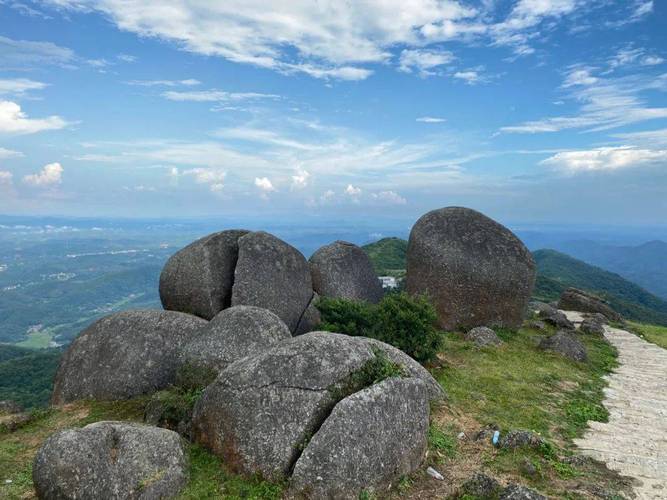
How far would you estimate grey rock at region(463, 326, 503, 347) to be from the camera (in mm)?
25312

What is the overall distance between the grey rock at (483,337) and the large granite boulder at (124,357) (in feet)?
50.1

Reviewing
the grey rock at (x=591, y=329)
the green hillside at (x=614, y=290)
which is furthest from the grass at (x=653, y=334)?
the green hillside at (x=614, y=290)

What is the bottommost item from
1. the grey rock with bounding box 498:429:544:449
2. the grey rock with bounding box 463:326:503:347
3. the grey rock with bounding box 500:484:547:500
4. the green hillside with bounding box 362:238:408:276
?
the green hillside with bounding box 362:238:408:276

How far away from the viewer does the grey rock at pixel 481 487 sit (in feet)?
34.1

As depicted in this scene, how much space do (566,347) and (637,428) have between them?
9519 mm

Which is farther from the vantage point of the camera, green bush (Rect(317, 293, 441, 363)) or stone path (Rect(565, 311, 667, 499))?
green bush (Rect(317, 293, 441, 363))

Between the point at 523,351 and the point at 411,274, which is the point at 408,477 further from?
the point at 411,274

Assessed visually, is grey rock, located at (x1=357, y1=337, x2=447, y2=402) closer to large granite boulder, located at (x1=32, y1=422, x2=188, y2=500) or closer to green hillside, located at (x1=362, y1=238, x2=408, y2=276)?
large granite boulder, located at (x1=32, y1=422, x2=188, y2=500)

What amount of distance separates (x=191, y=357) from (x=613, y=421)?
15.0 meters

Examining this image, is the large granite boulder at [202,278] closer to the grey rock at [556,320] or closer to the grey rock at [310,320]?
the grey rock at [310,320]

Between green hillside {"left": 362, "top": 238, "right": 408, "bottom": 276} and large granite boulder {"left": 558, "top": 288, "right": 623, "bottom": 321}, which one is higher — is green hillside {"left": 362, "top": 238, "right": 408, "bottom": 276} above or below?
below

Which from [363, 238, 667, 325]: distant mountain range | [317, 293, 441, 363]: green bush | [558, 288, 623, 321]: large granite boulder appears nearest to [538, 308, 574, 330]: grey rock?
[558, 288, 623, 321]: large granite boulder

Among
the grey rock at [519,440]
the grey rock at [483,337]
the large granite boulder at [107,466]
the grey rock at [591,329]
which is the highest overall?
the large granite boulder at [107,466]

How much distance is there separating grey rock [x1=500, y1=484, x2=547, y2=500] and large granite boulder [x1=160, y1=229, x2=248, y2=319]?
15.2m
